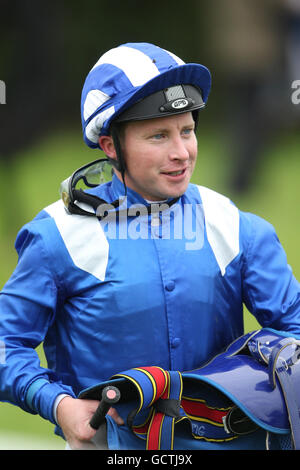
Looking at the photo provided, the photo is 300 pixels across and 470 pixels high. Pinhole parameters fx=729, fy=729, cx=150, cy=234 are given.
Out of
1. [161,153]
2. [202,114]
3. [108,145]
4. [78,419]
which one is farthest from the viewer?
[202,114]

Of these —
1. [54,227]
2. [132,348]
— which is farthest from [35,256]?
[132,348]

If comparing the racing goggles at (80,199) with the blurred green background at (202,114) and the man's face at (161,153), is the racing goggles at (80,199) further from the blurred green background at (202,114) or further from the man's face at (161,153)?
the blurred green background at (202,114)

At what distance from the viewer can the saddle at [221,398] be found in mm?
1649

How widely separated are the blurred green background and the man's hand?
4.54 metres

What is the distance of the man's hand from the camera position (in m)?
1.68

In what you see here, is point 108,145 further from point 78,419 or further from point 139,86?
point 78,419

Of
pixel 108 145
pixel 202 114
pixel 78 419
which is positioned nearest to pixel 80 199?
pixel 108 145

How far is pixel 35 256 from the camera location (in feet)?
6.10

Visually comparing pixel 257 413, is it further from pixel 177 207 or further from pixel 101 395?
pixel 177 207

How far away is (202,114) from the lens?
10.1 meters

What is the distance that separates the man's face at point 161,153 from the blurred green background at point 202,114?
4414mm

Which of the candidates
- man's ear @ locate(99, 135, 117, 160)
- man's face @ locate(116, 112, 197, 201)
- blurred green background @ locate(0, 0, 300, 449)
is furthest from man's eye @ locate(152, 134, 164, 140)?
blurred green background @ locate(0, 0, 300, 449)

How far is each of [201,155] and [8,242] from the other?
347 cm

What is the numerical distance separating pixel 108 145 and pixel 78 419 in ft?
2.38
